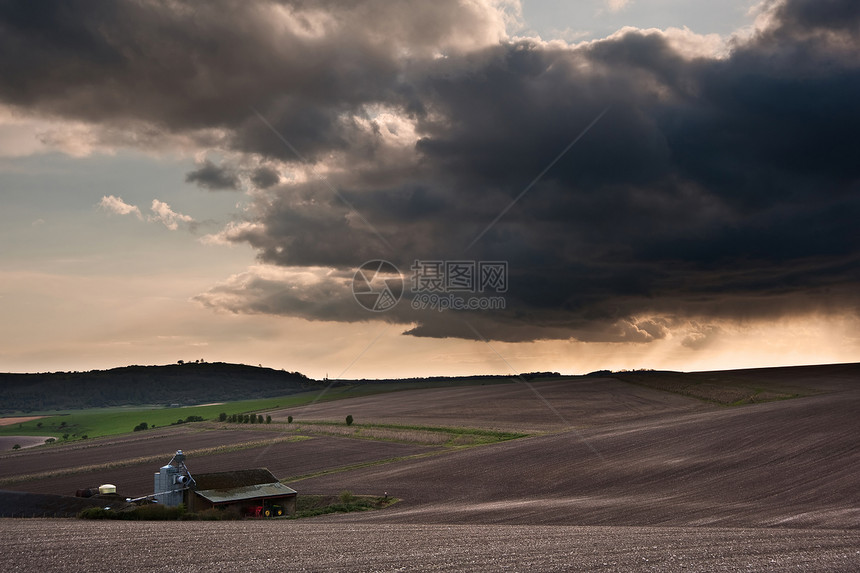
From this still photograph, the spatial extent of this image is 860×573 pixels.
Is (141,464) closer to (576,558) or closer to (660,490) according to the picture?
(660,490)

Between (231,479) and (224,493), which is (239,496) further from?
(231,479)

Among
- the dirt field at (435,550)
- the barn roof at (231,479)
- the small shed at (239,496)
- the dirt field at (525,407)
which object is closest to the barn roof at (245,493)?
the small shed at (239,496)

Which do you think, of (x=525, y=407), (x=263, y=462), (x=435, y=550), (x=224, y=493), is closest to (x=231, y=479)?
(x=224, y=493)

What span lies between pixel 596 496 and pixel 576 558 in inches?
1076

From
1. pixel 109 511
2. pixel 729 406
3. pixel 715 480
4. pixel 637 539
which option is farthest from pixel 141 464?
pixel 729 406

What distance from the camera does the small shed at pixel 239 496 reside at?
48688 millimetres

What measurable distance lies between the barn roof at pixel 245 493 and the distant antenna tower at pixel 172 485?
1.47 meters

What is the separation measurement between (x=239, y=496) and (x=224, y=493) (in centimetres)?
143

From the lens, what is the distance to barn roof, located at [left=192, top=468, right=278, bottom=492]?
167 feet

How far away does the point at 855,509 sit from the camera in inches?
1422

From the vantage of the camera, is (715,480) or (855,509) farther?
(715,480)

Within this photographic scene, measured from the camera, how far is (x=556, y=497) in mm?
48281

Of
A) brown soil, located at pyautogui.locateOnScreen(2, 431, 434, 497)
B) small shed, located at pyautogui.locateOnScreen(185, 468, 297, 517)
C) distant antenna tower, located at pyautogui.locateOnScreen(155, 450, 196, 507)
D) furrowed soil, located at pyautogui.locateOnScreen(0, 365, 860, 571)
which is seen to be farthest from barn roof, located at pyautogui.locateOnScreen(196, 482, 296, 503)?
brown soil, located at pyautogui.locateOnScreen(2, 431, 434, 497)

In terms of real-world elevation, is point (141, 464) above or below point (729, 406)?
below
